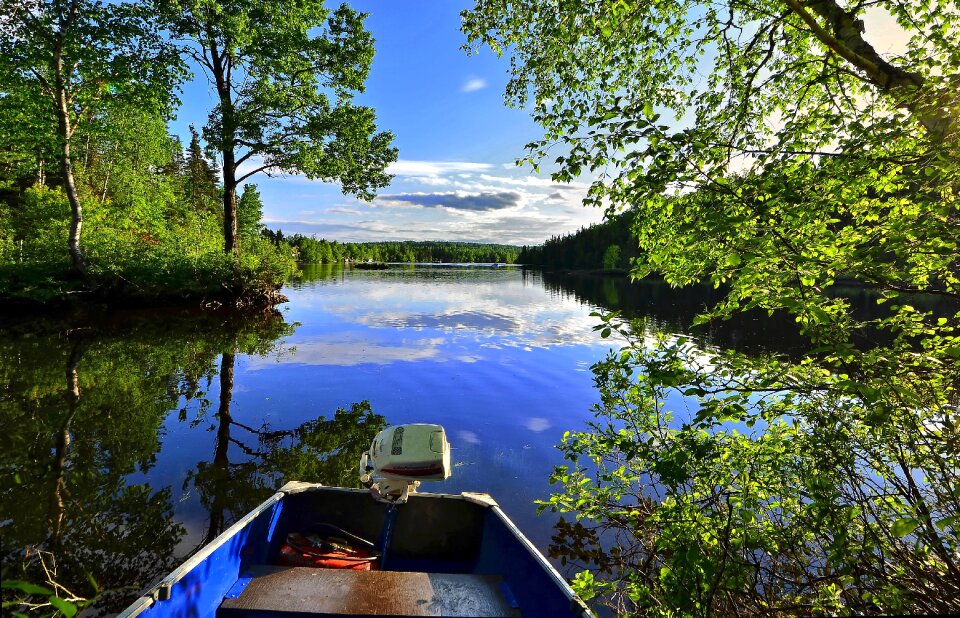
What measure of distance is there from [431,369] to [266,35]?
16486 mm

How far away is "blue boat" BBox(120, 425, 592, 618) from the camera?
365 centimetres

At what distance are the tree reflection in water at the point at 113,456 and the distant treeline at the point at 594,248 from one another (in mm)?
101412

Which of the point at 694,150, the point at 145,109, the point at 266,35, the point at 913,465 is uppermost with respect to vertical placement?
the point at 266,35

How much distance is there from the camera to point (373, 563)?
4824 mm

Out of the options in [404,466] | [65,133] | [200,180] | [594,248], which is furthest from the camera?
[594,248]

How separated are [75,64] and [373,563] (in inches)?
845

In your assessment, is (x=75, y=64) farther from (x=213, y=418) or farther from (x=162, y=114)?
(x=213, y=418)

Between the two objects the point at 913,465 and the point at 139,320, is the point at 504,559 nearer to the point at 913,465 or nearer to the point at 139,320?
the point at 913,465

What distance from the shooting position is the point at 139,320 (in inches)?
677

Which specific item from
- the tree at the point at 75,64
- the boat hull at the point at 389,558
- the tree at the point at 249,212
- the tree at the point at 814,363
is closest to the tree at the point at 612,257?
the tree at the point at 249,212

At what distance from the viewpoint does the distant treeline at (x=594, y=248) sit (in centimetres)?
10744

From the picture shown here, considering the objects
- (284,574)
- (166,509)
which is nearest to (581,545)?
(284,574)

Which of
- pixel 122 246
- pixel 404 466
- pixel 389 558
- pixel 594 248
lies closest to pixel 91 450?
pixel 389 558

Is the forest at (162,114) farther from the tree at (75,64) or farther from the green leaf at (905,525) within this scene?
the green leaf at (905,525)
